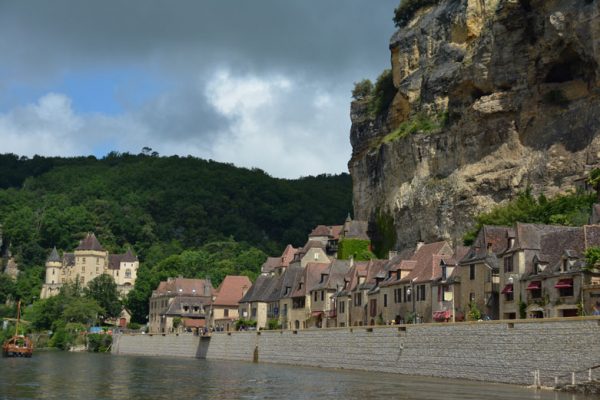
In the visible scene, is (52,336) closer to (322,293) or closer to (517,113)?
(322,293)

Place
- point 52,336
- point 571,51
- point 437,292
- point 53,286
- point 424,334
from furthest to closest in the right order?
point 53,286 < point 52,336 < point 571,51 < point 437,292 < point 424,334

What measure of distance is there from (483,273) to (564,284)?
308 inches

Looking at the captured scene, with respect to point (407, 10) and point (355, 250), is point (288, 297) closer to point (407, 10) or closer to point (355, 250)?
point (355, 250)

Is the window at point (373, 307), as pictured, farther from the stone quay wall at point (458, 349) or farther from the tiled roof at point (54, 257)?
the tiled roof at point (54, 257)

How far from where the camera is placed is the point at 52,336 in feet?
418

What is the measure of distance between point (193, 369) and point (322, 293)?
65.0 feet

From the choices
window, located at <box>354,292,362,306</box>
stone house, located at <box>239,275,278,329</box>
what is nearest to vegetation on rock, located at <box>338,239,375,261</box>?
stone house, located at <box>239,275,278,329</box>

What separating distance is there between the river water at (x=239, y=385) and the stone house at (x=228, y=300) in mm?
43012

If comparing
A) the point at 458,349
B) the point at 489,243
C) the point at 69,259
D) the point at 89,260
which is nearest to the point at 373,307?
the point at 489,243

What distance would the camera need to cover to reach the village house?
113688mm

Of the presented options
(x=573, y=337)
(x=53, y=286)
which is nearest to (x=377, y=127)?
(x=573, y=337)

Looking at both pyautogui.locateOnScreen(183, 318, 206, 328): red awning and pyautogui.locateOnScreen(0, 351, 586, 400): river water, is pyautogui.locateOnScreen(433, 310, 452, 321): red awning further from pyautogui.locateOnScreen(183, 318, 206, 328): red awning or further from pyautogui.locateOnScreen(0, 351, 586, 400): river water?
pyautogui.locateOnScreen(183, 318, 206, 328): red awning

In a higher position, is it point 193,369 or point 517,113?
point 517,113

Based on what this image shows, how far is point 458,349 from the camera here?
156 ft
